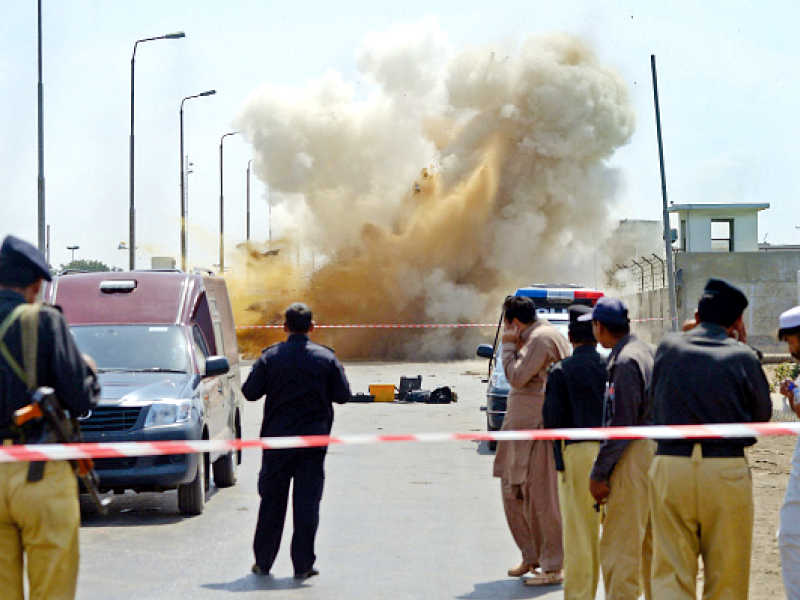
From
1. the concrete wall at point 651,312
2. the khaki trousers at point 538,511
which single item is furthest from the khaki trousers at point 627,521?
the concrete wall at point 651,312

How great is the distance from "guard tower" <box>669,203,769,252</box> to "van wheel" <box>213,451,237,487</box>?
136 feet

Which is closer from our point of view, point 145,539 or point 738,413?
point 738,413

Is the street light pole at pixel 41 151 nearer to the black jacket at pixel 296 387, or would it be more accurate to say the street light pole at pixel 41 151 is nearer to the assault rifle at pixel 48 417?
the black jacket at pixel 296 387

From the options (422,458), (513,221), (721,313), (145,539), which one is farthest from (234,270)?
(721,313)

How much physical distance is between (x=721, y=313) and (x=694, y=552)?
1144 millimetres

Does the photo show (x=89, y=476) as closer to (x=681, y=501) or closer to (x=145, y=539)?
(x=681, y=501)

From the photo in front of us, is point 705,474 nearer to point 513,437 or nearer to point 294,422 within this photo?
point 513,437

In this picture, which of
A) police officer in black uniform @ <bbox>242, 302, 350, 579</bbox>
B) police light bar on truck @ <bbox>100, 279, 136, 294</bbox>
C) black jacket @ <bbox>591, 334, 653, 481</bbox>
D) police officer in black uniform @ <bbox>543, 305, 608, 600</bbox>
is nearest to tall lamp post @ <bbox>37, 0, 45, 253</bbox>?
police light bar on truck @ <bbox>100, 279, 136, 294</bbox>

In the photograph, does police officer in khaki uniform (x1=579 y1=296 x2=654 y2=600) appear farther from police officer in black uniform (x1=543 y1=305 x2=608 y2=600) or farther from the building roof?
the building roof

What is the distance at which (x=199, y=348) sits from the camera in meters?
12.5

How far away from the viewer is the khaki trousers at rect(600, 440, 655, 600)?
6586mm

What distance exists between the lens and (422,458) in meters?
15.8

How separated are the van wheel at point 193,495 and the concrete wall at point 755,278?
34.5 m

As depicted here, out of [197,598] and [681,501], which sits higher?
[681,501]
